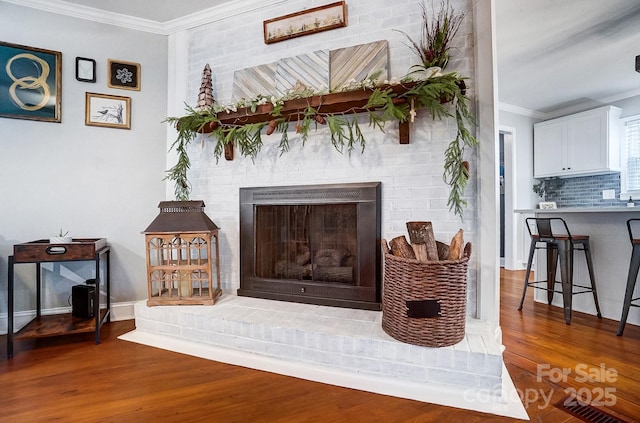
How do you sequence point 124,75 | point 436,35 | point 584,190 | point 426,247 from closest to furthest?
point 426,247
point 436,35
point 124,75
point 584,190

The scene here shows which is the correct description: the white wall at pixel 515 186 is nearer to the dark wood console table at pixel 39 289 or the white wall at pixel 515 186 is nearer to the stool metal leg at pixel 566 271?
the stool metal leg at pixel 566 271

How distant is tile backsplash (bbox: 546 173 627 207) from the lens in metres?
4.75

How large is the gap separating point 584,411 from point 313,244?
168 centimetres

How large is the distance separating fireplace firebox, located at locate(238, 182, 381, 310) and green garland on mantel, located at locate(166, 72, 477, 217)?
35 cm

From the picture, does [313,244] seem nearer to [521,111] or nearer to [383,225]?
[383,225]

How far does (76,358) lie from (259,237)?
53.1 inches

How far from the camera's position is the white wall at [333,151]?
203 cm

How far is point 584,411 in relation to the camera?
1.44 metres

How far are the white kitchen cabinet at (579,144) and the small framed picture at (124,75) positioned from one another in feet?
18.8

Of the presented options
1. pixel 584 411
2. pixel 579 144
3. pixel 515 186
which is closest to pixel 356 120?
pixel 584 411

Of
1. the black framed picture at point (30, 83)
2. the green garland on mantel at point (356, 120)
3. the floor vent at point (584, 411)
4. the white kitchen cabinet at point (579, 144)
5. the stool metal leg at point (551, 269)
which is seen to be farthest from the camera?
the white kitchen cabinet at point (579, 144)

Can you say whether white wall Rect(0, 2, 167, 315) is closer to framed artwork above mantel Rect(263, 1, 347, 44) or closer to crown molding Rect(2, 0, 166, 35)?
crown molding Rect(2, 0, 166, 35)

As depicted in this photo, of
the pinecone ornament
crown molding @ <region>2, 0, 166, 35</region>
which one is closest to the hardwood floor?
the pinecone ornament

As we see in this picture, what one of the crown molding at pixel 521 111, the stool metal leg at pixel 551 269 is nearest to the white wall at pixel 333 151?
the stool metal leg at pixel 551 269
